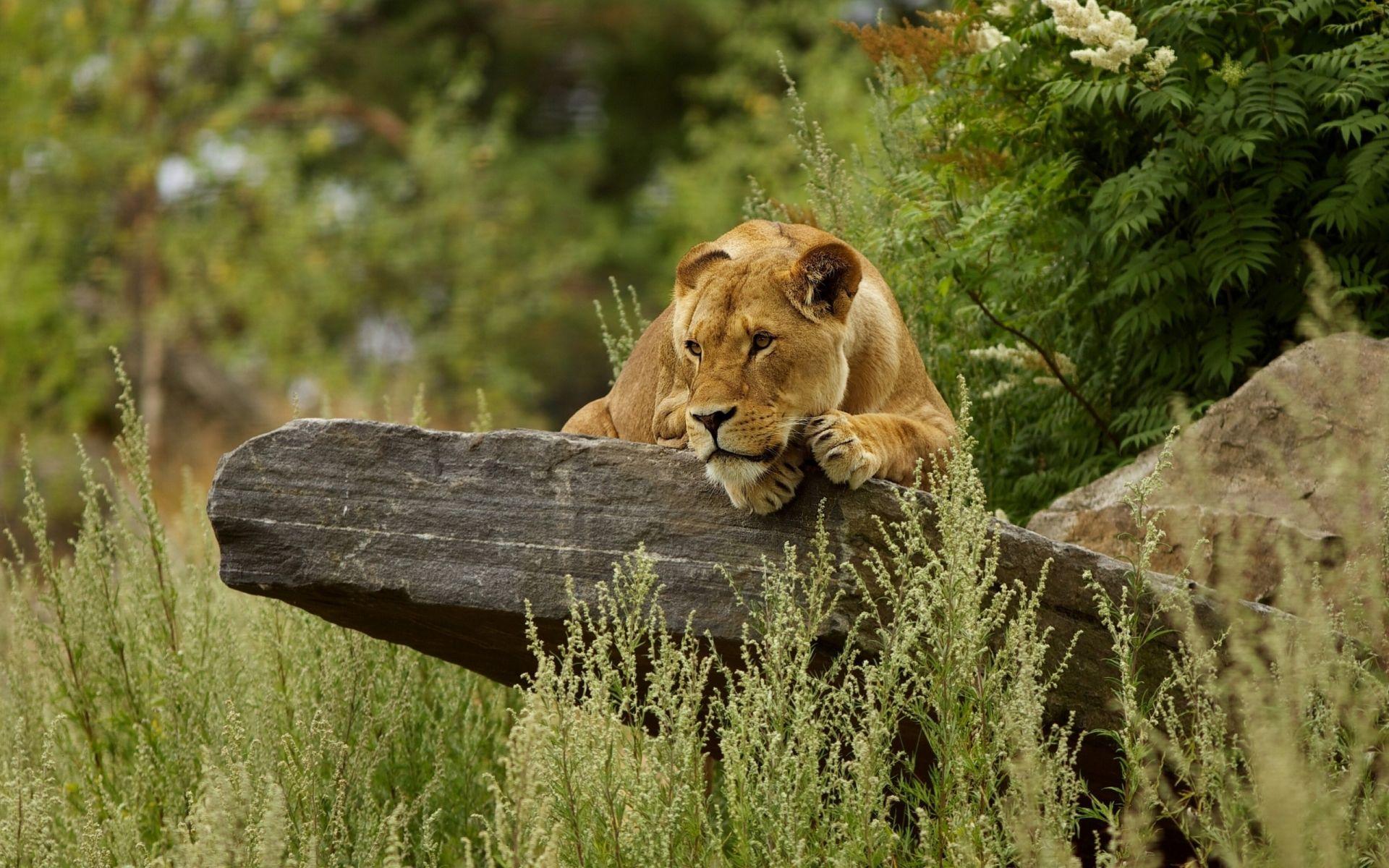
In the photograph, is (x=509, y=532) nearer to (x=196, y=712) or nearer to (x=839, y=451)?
(x=839, y=451)

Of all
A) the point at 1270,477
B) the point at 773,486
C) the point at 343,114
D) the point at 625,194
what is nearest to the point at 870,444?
the point at 773,486

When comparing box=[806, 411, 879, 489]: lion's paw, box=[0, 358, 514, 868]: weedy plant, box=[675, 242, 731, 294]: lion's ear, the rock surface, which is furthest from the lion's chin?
the rock surface

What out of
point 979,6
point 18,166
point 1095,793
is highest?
point 18,166

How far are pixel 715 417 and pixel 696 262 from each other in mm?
787

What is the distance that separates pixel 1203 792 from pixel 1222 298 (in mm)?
2940

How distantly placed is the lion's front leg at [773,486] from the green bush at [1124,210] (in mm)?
1555

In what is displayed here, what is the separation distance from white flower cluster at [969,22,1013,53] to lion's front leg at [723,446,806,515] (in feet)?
8.02

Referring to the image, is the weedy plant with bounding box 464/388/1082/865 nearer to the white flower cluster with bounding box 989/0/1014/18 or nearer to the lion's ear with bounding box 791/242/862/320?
the lion's ear with bounding box 791/242/862/320

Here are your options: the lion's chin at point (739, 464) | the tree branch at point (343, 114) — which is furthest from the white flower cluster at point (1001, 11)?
the tree branch at point (343, 114)

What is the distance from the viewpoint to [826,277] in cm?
496

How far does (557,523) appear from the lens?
4961 mm

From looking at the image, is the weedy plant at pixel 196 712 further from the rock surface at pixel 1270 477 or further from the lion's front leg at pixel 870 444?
the rock surface at pixel 1270 477

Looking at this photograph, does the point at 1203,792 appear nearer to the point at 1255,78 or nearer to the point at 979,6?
the point at 1255,78

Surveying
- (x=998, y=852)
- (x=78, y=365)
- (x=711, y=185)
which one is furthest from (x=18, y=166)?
(x=998, y=852)
